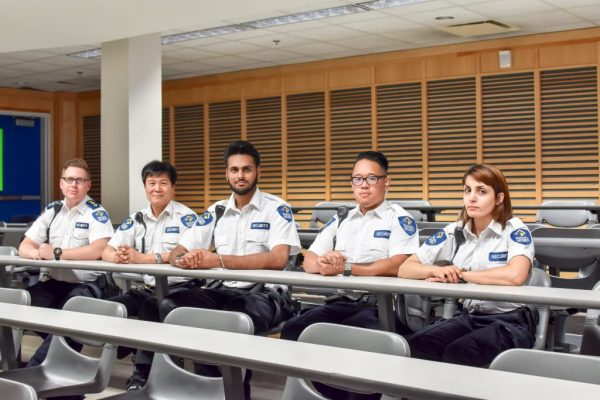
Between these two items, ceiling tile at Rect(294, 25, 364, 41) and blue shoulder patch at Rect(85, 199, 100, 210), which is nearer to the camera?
blue shoulder patch at Rect(85, 199, 100, 210)

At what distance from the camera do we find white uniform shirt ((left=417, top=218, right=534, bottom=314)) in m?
3.86

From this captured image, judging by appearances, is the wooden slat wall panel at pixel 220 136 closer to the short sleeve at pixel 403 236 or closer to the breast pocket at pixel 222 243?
the breast pocket at pixel 222 243

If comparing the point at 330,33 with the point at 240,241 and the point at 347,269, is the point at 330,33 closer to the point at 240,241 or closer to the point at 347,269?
the point at 240,241

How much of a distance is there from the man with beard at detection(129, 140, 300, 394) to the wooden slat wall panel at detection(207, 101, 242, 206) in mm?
8367

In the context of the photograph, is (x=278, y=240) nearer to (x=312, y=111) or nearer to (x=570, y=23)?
(x=570, y=23)

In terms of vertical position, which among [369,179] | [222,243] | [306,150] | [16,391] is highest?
[306,150]

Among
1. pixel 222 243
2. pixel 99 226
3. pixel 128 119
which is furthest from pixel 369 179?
pixel 128 119

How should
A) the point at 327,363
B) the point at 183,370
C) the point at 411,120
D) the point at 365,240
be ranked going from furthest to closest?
the point at 411,120 < the point at 365,240 < the point at 183,370 < the point at 327,363

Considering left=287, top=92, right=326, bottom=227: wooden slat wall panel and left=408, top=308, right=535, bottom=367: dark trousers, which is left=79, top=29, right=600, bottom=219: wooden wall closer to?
left=287, top=92, right=326, bottom=227: wooden slat wall panel

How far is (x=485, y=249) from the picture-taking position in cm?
402

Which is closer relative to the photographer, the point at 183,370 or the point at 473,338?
the point at 183,370

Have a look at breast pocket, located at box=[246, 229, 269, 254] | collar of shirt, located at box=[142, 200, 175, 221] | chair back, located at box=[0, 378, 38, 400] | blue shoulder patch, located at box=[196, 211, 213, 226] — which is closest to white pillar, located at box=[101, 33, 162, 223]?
collar of shirt, located at box=[142, 200, 175, 221]

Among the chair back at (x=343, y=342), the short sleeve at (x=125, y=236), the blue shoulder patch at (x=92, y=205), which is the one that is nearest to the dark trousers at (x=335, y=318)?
the chair back at (x=343, y=342)

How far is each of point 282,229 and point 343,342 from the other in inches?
84.5
